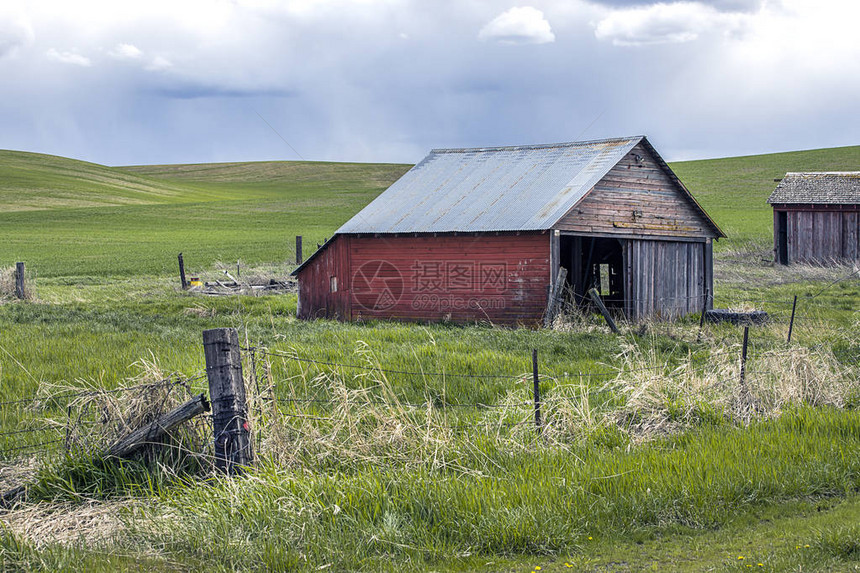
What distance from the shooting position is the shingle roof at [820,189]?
34.4 meters

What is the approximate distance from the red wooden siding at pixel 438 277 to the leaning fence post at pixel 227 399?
12.8 metres

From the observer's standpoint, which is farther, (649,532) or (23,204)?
(23,204)

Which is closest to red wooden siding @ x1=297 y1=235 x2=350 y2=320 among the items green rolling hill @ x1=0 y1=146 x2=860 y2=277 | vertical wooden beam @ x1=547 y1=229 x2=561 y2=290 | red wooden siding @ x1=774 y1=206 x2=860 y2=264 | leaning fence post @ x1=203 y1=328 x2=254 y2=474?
vertical wooden beam @ x1=547 y1=229 x2=561 y2=290

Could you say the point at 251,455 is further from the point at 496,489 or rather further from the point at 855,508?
the point at 855,508

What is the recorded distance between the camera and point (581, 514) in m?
6.21

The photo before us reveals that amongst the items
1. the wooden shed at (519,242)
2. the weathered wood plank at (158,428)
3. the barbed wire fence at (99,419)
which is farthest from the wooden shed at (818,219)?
the weathered wood plank at (158,428)

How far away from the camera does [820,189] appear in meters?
35.5

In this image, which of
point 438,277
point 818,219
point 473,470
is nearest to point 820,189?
point 818,219

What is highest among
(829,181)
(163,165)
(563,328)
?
(163,165)

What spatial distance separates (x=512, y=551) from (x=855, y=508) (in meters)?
2.75

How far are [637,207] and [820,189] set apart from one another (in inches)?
744

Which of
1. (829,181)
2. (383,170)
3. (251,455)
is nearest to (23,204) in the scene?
(383,170)

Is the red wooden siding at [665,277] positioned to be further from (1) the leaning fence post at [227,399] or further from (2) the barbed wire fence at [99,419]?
(1) the leaning fence post at [227,399]

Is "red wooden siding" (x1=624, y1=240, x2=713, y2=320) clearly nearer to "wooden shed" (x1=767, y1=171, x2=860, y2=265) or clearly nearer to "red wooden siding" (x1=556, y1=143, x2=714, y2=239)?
"red wooden siding" (x1=556, y1=143, x2=714, y2=239)
